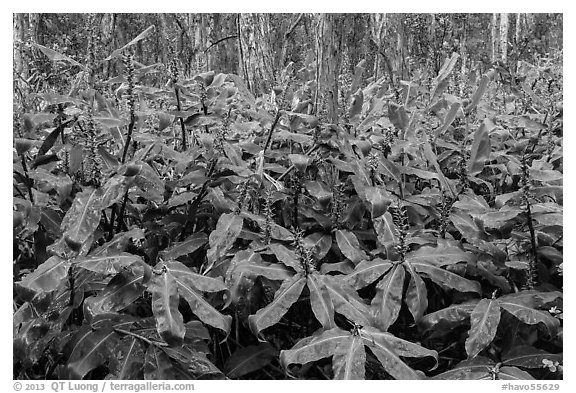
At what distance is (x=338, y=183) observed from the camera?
7.48 ft

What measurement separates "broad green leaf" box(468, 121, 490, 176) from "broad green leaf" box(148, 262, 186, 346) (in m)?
1.13

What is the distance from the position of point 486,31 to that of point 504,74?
19355 mm

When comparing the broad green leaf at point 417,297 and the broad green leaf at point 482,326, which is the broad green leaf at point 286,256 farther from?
the broad green leaf at point 482,326

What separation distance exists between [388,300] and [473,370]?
15.0 inches

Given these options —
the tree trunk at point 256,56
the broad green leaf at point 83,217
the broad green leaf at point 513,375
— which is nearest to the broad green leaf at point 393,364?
the broad green leaf at point 513,375

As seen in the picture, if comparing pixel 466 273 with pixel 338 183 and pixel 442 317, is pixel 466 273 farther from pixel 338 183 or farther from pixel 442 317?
pixel 338 183

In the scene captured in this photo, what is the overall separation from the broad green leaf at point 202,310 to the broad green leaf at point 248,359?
320mm

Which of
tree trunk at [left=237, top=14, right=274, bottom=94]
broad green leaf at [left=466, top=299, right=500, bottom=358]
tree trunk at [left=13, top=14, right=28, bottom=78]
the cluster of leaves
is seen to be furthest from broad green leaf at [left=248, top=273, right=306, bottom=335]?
tree trunk at [left=13, top=14, right=28, bottom=78]

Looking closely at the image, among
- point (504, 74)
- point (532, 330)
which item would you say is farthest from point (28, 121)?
point (504, 74)

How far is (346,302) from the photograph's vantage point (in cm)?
175

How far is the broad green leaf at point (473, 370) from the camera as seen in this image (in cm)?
180

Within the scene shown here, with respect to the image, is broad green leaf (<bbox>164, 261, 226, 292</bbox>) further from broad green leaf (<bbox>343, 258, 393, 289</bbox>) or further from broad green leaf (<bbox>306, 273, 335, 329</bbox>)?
broad green leaf (<bbox>343, 258, 393, 289</bbox>)

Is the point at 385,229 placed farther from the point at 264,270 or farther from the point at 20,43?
the point at 20,43

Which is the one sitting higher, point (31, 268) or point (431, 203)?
point (431, 203)
